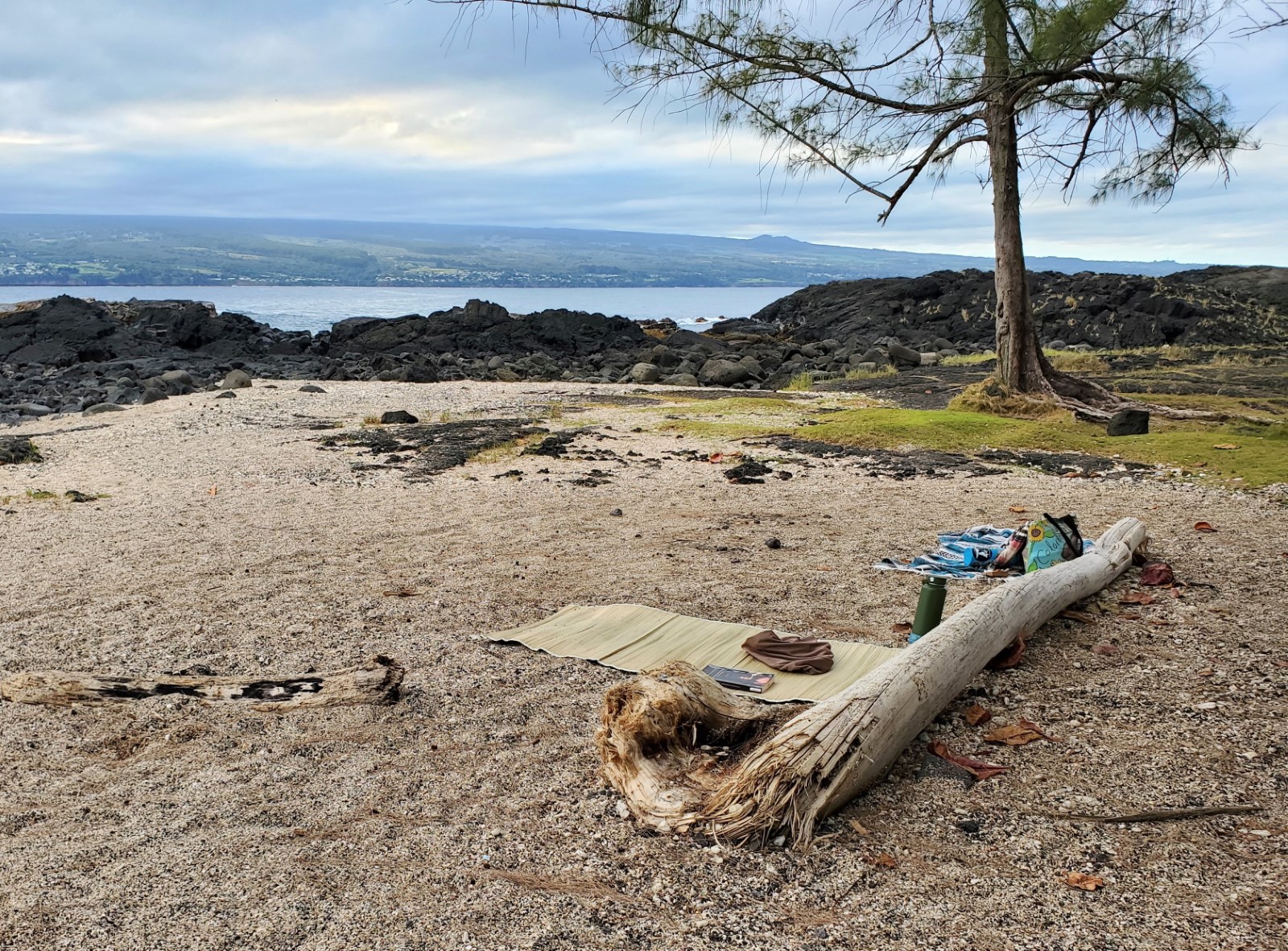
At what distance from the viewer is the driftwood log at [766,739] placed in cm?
290

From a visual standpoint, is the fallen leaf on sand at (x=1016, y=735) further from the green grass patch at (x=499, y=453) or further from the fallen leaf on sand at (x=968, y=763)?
the green grass patch at (x=499, y=453)

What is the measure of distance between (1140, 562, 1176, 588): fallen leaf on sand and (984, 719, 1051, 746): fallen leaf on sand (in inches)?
89.5

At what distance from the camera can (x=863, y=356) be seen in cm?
2289

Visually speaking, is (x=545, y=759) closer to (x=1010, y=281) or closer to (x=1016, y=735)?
(x=1016, y=735)

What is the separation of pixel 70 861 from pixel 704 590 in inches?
141

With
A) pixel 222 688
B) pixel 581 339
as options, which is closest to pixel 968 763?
pixel 222 688

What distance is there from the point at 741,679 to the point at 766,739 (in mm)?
815

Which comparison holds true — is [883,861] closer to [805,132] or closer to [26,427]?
[805,132]

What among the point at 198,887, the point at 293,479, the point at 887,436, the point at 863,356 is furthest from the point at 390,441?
the point at 863,356

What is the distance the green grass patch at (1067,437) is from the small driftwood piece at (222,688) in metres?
7.80

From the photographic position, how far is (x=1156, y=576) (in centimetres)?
547

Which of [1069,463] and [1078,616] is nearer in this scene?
[1078,616]

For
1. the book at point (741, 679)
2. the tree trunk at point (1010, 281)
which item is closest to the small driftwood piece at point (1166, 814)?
the book at point (741, 679)

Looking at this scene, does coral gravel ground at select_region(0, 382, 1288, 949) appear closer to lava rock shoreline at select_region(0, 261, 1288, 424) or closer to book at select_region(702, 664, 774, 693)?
book at select_region(702, 664, 774, 693)
